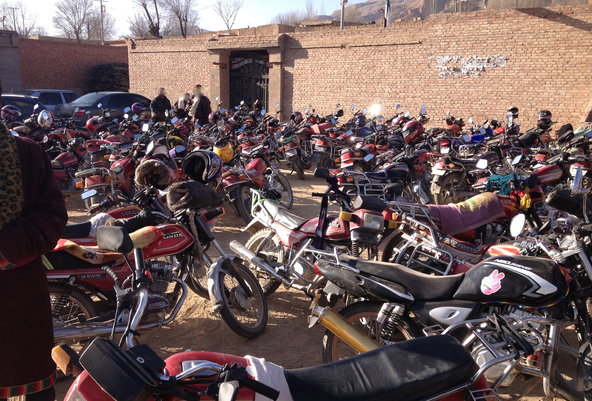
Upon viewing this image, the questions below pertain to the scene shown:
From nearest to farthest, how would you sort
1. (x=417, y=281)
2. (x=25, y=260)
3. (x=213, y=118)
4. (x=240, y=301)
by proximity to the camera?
(x=25, y=260), (x=417, y=281), (x=240, y=301), (x=213, y=118)

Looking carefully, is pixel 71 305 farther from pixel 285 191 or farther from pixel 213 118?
pixel 213 118

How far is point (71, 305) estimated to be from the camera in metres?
3.13

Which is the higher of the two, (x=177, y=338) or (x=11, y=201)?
(x=11, y=201)

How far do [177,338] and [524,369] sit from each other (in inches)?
97.2

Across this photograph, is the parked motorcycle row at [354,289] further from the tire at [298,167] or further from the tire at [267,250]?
the tire at [298,167]

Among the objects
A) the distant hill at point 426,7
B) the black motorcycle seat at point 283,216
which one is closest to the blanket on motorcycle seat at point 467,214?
the black motorcycle seat at point 283,216

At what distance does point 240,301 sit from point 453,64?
12.2m

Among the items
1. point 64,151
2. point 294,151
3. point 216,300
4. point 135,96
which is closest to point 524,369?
point 216,300

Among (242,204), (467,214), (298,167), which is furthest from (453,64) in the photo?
(467,214)

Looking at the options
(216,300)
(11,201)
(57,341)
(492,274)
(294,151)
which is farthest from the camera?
(294,151)

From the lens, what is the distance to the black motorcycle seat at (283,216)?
3.95 metres

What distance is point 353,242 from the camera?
141 inches

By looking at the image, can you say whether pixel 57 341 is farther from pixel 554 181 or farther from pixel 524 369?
pixel 554 181

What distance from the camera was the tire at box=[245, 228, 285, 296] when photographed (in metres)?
4.09
